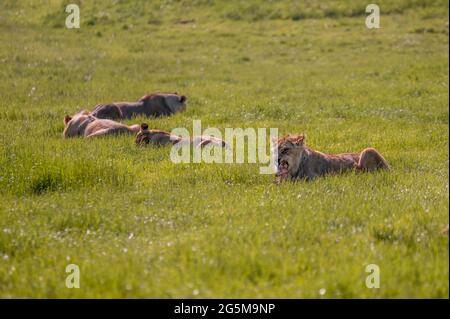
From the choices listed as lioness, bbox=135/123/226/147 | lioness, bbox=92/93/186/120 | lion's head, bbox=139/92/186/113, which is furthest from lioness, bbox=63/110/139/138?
lion's head, bbox=139/92/186/113

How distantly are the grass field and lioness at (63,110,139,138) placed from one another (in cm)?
33

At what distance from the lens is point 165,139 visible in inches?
529

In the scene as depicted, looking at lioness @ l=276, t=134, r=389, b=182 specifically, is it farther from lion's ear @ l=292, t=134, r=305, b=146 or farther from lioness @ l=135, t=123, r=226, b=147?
lioness @ l=135, t=123, r=226, b=147

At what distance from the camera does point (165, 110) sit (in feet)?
58.6

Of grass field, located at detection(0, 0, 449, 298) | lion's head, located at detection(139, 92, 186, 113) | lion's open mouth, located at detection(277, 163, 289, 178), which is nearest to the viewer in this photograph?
grass field, located at detection(0, 0, 449, 298)

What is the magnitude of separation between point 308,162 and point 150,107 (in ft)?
26.1

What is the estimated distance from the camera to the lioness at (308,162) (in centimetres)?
1088

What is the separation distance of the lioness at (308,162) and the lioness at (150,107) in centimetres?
703

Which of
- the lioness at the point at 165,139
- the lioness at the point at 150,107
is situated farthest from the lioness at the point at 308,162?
the lioness at the point at 150,107

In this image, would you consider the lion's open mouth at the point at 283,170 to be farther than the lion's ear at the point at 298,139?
No

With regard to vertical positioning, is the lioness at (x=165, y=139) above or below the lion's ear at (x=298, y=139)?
below

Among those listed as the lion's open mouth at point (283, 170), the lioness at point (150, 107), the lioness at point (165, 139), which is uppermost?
the lioness at point (150, 107)

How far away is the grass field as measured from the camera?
20.2 feet

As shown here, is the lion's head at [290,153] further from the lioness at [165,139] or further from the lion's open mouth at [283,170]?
the lioness at [165,139]
